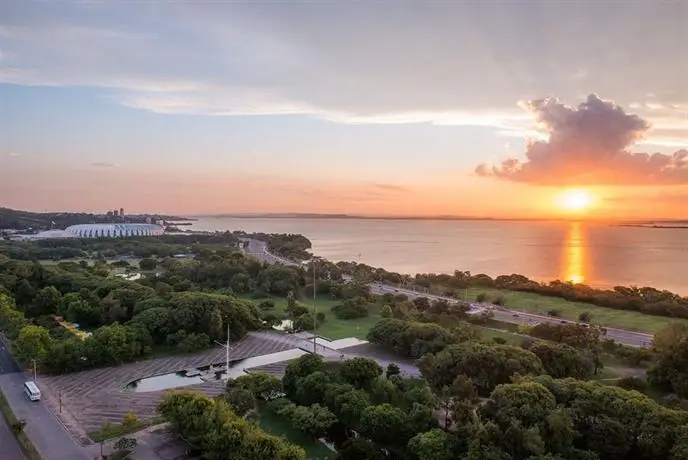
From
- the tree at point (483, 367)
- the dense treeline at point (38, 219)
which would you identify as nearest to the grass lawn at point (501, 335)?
the tree at point (483, 367)

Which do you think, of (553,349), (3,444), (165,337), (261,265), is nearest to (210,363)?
(165,337)

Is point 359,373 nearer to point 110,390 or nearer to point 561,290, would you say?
point 110,390

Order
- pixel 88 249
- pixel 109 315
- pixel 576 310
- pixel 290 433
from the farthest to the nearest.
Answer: pixel 88 249
pixel 576 310
pixel 109 315
pixel 290 433

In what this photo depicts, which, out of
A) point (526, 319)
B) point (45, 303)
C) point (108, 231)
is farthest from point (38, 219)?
point (526, 319)

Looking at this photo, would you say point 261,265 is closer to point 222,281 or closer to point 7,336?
point 222,281

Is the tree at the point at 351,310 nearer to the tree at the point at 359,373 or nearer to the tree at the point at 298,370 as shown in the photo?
the tree at the point at 298,370

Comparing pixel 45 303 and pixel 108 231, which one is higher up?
pixel 108 231
